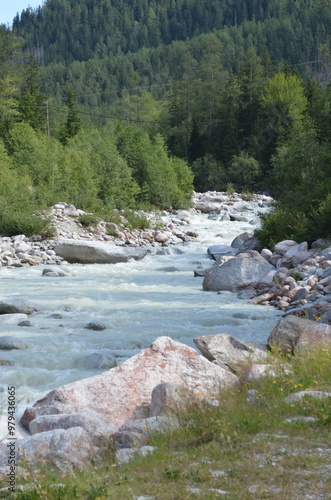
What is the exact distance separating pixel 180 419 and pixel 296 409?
2.95ft

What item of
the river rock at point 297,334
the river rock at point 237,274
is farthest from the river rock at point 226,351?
the river rock at point 237,274

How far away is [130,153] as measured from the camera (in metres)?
36.1

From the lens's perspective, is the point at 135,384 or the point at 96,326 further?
the point at 96,326

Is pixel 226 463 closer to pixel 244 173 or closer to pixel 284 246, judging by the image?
pixel 284 246

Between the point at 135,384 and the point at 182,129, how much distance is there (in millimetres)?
61338

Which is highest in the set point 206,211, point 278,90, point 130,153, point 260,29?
point 260,29

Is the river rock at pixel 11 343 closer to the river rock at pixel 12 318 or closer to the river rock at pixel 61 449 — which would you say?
the river rock at pixel 12 318

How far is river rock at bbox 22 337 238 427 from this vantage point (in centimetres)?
573

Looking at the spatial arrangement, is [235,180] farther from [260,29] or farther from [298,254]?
[260,29]

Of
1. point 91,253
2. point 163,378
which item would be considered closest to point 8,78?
point 91,253

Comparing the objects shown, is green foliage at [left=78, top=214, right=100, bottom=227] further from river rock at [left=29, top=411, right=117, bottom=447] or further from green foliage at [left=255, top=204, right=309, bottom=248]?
river rock at [left=29, top=411, right=117, bottom=447]

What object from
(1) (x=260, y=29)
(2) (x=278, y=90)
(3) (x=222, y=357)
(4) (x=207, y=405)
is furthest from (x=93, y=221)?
(1) (x=260, y=29)

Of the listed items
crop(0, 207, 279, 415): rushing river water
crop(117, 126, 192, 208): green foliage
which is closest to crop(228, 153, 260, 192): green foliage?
crop(117, 126, 192, 208): green foliage

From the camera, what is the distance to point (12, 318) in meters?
10.3
